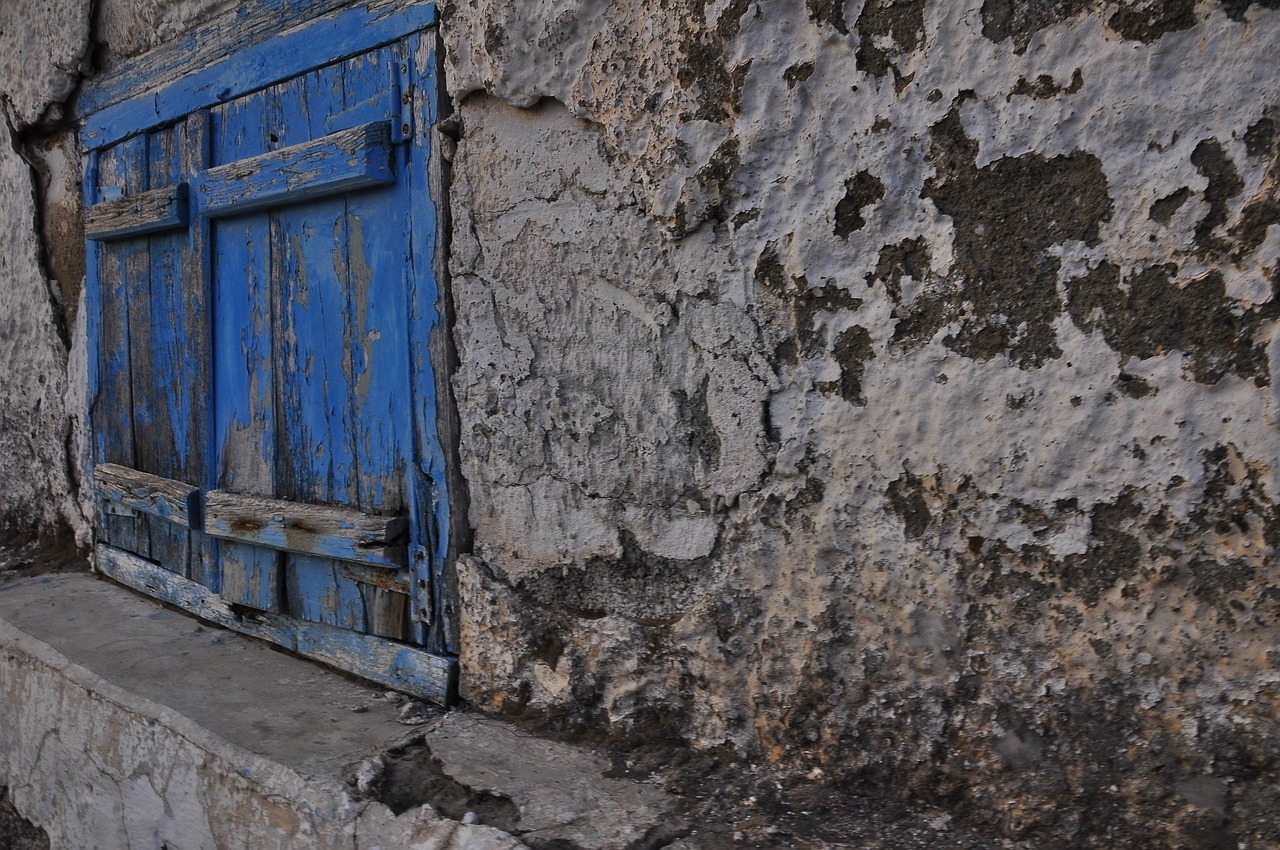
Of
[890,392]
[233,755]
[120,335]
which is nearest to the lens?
[890,392]

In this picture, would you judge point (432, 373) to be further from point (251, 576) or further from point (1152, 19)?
point (1152, 19)

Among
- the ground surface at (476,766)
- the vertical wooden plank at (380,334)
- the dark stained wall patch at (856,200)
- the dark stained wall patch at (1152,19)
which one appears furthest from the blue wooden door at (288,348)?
the dark stained wall patch at (1152,19)

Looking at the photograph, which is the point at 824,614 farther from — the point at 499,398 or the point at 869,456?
the point at 499,398

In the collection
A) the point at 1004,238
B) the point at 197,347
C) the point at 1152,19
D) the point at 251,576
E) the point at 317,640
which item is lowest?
the point at 317,640

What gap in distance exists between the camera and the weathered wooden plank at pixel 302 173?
1.99 meters

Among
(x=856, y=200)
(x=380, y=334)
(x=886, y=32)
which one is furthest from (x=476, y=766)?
(x=886, y=32)

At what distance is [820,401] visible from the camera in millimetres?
1470

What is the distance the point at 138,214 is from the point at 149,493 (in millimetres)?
748

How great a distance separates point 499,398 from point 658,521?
1.35 ft

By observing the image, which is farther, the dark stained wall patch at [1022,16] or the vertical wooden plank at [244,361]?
the vertical wooden plank at [244,361]

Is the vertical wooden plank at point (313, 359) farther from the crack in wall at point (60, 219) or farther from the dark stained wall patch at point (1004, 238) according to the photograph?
the dark stained wall patch at point (1004, 238)

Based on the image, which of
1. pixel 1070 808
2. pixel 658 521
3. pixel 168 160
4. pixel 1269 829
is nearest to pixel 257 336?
pixel 168 160

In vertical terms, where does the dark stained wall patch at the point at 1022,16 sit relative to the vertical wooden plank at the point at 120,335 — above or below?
above

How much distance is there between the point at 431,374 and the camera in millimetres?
1965
